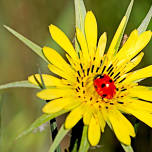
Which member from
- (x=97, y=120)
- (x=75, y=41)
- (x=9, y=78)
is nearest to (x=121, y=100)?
(x=97, y=120)

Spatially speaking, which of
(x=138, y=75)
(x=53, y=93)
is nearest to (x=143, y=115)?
(x=138, y=75)

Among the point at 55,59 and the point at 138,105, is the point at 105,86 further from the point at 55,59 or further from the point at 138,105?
the point at 55,59

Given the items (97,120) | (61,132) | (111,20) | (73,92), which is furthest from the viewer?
(111,20)

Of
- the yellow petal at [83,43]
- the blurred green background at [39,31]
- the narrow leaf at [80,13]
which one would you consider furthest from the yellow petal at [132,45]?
the blurred green background at [39,31]

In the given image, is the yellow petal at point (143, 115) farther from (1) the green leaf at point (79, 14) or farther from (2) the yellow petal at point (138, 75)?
(1) the green leaf at point (79, 14)

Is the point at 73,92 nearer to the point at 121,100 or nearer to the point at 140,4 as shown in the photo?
the point at 121,100

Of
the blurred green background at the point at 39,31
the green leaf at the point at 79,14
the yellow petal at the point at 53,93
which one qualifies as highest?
the blurred green background at the point at 39,31

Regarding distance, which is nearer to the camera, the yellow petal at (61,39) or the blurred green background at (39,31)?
the yellow petal at (61,39)
